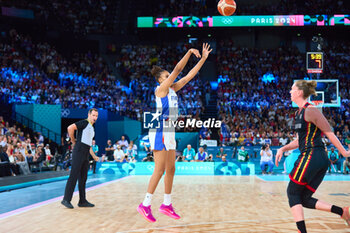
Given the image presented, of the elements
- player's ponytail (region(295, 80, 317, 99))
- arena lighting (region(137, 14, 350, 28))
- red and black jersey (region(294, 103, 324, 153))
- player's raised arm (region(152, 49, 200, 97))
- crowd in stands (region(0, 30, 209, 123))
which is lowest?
red and black jersey (region(294, 103, 324, 153))

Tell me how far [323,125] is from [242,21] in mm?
26525

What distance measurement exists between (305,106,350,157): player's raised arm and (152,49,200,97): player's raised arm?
1616mm

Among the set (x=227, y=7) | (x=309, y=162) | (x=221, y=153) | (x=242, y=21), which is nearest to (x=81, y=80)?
(x=221, y=153)

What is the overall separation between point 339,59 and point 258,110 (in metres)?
9.09

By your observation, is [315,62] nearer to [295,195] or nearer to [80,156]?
[80,156]

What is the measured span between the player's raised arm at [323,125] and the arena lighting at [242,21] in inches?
1018

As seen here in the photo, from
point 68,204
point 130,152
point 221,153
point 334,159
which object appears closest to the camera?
point 68,204

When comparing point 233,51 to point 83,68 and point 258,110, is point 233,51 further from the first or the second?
point 83,68

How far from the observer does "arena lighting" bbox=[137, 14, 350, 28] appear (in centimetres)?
2889

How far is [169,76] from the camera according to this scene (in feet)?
16.4

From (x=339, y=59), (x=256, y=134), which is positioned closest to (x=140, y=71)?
(x=256, y=134)

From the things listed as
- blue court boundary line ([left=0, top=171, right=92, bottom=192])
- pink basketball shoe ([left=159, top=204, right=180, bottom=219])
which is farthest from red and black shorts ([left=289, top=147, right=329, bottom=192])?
blue court boundary line ([left=0, top=171, right=92, bottom=192])

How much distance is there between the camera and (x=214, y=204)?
766cm

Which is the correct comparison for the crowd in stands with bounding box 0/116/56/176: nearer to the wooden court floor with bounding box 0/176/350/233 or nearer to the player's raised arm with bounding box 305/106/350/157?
the wooden court floor with bounding box 0/176/350/233
